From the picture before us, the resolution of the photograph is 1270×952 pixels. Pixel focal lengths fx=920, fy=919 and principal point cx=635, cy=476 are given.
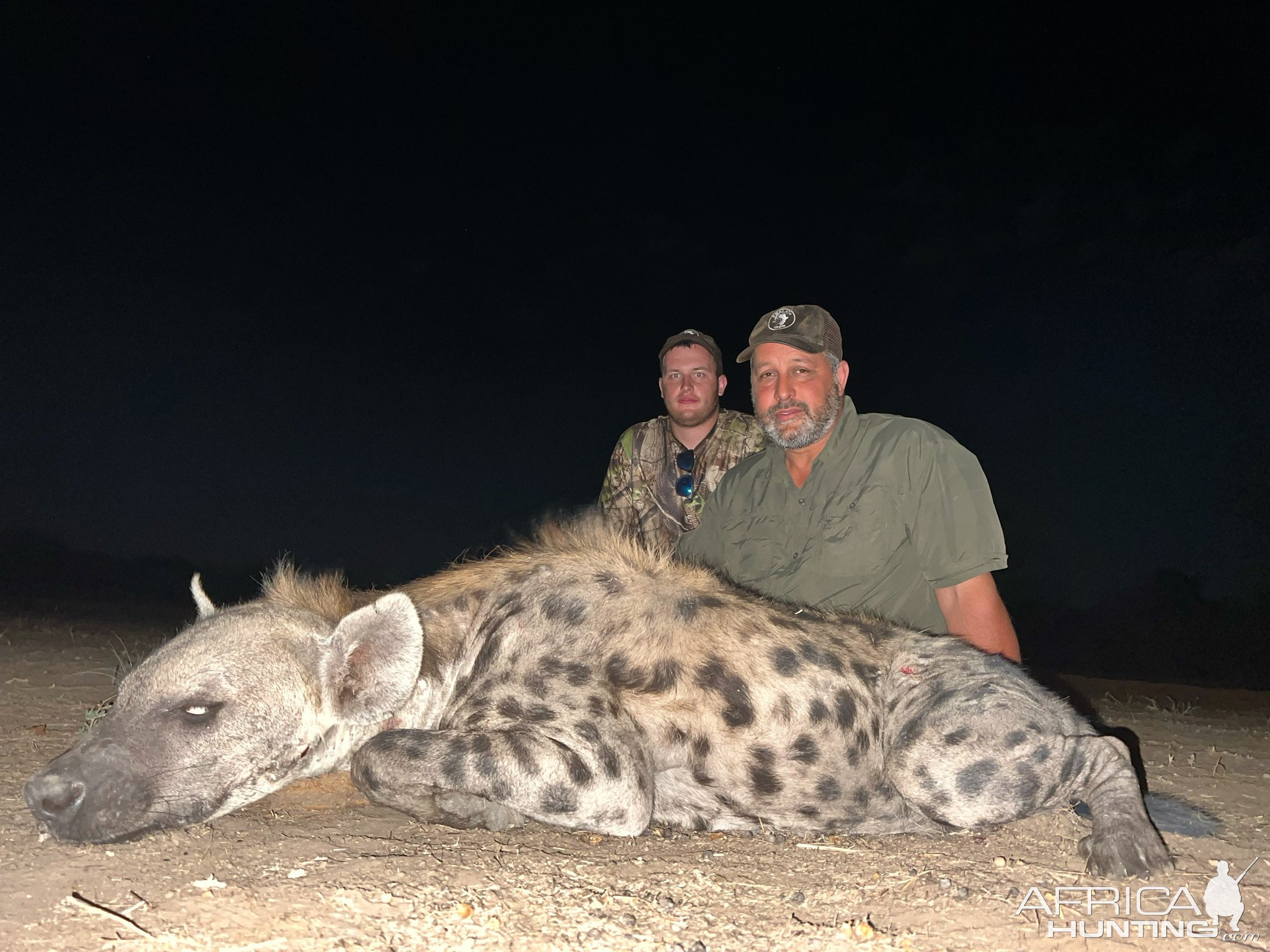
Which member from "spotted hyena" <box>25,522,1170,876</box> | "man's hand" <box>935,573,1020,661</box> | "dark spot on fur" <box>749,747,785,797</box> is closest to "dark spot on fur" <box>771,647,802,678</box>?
"spotted hyena" <box>25,522,1170,876</box>

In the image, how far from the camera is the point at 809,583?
3732 mm

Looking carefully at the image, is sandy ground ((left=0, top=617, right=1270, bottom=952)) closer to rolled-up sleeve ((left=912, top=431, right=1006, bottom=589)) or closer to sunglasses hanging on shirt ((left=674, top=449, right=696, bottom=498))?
rolled-up sleeve ((left=912, top=431, right=1006, bottom=589))

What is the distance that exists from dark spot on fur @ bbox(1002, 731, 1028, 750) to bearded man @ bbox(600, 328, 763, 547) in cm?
323

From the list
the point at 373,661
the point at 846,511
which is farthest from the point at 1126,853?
the point at 373,661

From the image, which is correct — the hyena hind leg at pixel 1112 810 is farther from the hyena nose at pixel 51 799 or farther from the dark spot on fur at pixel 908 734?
the hyena nose at pixel 51 799

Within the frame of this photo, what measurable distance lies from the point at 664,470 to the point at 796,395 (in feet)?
6.73

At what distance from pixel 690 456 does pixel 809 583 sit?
2.22m

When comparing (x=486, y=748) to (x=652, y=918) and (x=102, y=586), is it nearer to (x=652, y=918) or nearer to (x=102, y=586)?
(x=652, y=918)

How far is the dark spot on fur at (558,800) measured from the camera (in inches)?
92.8

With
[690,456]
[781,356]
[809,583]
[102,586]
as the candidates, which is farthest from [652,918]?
[102,586]

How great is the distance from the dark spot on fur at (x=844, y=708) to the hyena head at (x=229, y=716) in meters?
1.19

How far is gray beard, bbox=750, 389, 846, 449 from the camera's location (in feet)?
13.0

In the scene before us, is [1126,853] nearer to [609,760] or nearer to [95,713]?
[609,760]

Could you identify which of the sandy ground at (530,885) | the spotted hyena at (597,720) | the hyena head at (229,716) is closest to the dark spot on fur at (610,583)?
the spotted hyena at (597,720)
